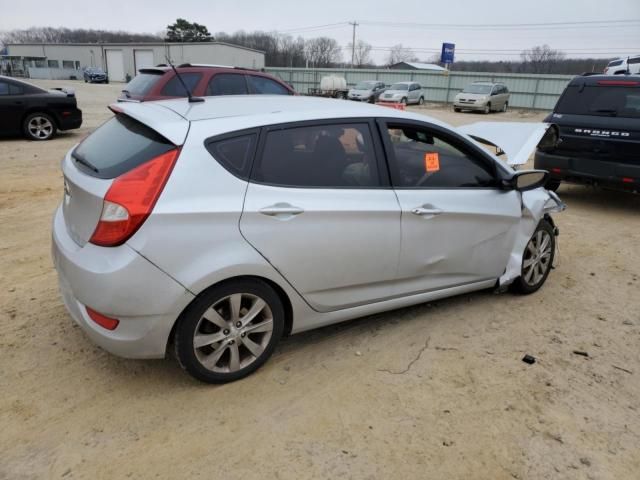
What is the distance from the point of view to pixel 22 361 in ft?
10.3

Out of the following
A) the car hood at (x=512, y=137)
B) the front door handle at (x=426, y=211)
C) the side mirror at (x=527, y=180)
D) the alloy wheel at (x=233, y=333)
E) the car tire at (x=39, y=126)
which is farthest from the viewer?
the car tire at (x=39, y=126)

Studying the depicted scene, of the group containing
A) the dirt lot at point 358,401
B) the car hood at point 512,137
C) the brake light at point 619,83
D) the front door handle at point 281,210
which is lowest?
the dirt lot at point 358,401

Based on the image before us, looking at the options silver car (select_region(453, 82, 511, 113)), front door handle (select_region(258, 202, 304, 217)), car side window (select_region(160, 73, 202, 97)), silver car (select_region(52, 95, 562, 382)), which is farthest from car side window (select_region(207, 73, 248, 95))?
silver car (select_region(453, 82, 511, 113))

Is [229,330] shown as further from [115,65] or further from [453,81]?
[115,65]

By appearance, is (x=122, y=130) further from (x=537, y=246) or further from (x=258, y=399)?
(x=537, y=246)

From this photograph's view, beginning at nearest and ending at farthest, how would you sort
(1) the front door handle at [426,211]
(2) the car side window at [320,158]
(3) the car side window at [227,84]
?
1. (2) the car side window at [320,158]
2. (1) the front door handle at [426,211]
3. (3) the car side window at [227,84]

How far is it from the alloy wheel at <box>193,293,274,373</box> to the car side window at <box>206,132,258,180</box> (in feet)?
2.27

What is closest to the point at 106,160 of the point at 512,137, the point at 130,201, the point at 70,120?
the point at 130,201

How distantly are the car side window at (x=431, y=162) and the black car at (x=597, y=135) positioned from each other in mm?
3329

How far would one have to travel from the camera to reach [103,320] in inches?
104

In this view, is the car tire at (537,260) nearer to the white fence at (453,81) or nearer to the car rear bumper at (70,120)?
the car rear bumper at (70,120)

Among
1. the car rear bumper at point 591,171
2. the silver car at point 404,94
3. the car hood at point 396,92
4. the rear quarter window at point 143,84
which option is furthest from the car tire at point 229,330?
the car hood at point 396,92

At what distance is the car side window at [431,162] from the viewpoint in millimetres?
3416

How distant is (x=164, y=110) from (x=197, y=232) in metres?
0.94
